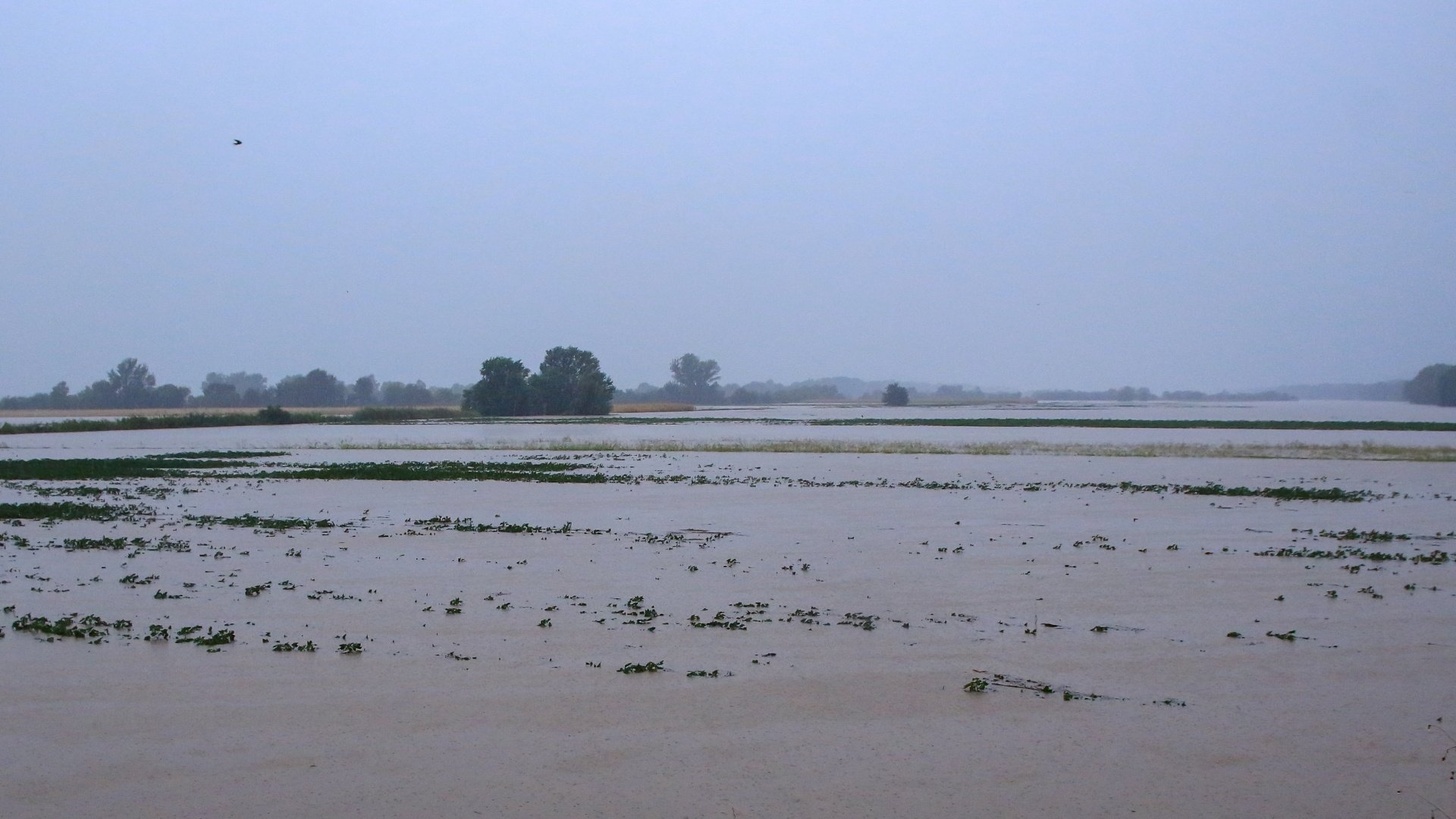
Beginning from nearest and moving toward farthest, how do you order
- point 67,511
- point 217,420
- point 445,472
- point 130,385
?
point 67,511, point 445,472, point 217,420, point 130,385

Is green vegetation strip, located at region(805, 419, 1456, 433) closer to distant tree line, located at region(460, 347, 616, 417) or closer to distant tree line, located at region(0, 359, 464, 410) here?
distant tree line, located at region(460, 347, 616, 417)

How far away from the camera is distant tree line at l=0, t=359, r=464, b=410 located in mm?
147500

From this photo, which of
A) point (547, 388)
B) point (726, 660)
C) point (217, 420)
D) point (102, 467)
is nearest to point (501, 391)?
point (547, 388)

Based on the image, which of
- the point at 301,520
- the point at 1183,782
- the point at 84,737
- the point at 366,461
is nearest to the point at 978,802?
the point at 1183,782

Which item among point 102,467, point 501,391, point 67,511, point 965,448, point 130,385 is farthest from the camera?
point 130,385

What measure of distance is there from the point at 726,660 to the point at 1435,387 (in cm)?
17850

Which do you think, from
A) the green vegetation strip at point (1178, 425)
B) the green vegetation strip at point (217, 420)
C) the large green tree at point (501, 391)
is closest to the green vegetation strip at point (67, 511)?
the green vegetation strip at point (217, 420)

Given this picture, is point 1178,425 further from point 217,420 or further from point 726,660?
point 726,660

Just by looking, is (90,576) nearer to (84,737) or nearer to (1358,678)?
(84,737)

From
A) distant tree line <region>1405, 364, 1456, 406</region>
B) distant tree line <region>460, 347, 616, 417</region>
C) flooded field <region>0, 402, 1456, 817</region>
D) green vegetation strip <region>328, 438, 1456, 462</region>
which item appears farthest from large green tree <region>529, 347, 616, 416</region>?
distant tree line <region>1405, 364, 1456, 406</region>

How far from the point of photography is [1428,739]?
798 cm

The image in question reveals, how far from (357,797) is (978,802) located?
4.03 m

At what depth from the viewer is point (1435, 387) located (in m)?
155

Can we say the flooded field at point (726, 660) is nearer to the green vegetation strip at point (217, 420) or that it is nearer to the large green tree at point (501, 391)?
the green vegetation strip at point (217, 420)
